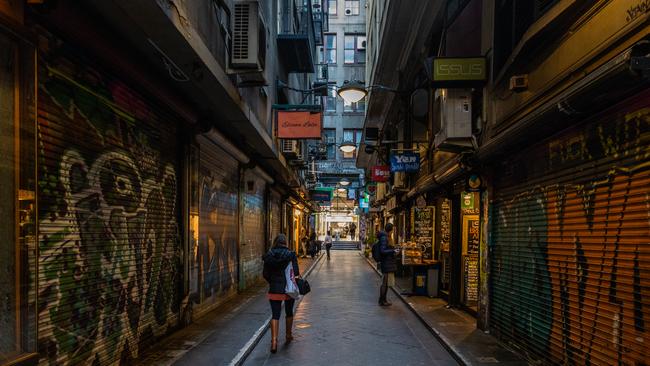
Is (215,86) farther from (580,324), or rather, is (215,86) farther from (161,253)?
(580,324)

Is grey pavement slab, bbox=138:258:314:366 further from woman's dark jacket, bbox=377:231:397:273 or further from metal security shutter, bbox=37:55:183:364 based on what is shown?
woman's dark jacket, bbox=377:231:397:273

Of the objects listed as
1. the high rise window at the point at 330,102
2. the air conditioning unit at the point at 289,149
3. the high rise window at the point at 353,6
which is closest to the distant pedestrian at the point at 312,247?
the air conditioning unit at the point at 289,149

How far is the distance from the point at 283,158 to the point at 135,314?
1184cm

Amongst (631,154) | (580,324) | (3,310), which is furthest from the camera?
(580,324)

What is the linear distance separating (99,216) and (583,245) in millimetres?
5933

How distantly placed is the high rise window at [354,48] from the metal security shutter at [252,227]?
1186 inches

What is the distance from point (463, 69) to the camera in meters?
9.54

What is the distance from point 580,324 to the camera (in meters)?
6.06

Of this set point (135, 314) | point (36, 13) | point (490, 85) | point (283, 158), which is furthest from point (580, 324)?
point (283, 158)

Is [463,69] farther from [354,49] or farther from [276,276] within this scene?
[354,49]

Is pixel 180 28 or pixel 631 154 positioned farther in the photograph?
pixel 180 28

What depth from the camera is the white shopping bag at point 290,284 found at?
850 cm

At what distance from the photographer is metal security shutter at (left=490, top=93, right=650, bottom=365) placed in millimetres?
4980

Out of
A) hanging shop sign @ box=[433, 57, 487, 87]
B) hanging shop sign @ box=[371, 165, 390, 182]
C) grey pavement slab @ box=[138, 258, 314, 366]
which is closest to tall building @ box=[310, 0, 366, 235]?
hanging shop sign @ box=[371, 165, 390, 182]
